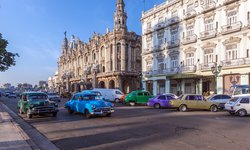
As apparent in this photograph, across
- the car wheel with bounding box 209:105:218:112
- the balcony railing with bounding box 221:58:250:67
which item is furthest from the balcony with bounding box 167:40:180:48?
the car wheel with bounding box 209:105:218:112

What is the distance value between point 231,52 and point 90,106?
2149 centimetres

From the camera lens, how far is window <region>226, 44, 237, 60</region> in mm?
30656

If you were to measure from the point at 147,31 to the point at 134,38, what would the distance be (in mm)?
17841

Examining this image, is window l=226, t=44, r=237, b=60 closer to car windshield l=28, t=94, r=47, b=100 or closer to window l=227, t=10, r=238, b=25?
window l=227, t=10, r=238, b=25

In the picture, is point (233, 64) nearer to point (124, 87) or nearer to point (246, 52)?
point (246, 52)

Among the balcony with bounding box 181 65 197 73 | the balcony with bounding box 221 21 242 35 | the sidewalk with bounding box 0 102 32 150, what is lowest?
the sidewalk with bounding box 0 102 32 150

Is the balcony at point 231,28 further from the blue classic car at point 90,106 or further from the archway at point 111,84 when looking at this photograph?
the archway at point 111,84

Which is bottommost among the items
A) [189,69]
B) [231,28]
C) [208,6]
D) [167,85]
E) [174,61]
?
[167,85]

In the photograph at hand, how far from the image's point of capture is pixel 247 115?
19.1 metres

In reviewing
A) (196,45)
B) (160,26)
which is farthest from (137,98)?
(160,26)

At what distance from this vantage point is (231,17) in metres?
31.2

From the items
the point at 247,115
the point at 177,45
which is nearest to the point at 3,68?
the point at 177,45

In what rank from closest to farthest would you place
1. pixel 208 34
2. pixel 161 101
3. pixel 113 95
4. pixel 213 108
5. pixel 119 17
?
pixel 213 108 < pixel 161 101 < pixel 208 34 < pixel 113 95 < pixel 119 17

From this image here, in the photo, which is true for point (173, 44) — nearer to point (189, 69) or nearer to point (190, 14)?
point (190, 14)
